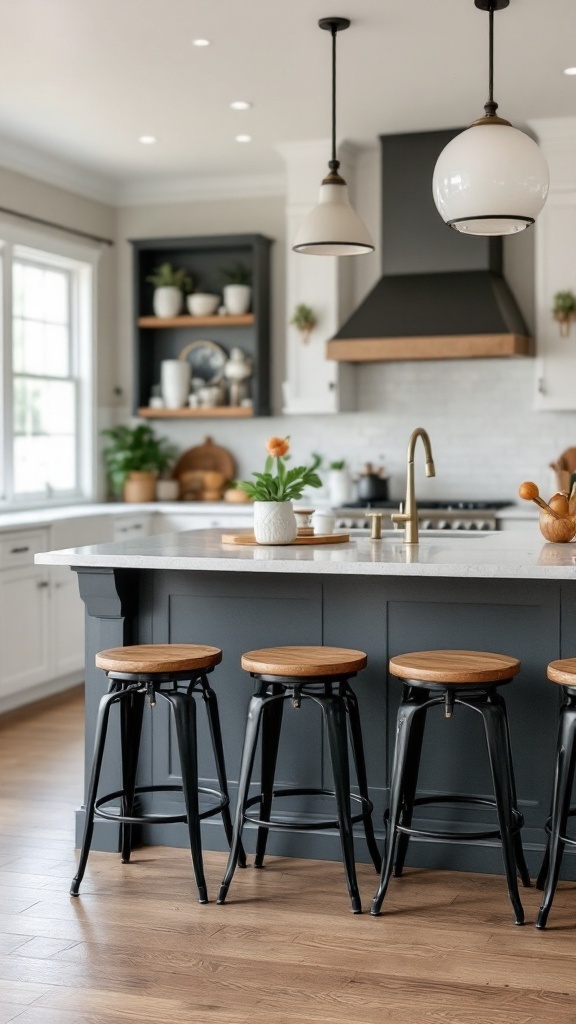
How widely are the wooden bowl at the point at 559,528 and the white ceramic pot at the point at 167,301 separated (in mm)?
4098

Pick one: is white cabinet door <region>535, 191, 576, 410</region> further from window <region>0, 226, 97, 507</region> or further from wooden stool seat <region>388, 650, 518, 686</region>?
wooden stool seat <region>388, 650, 518, 686</region>

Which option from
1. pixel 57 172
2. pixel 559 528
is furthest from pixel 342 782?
pixel 57 172

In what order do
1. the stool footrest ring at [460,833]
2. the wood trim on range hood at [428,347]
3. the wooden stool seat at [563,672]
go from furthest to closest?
the wood trim on range hood at [428,347]
the stool footrest ring at [460,833]
the wooden stool seat at [563,672]

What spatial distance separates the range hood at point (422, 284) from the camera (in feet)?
21.2

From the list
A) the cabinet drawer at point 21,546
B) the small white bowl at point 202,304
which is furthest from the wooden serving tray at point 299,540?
the small white bowl at point 202,304

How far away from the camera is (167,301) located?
756 centimetres

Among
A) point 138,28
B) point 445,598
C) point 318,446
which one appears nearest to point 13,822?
point 445,598

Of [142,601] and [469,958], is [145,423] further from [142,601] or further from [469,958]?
[469,958]

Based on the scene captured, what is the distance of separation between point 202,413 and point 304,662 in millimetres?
4290

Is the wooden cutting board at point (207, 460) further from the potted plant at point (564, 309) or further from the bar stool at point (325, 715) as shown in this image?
the bar stool at point (325, 715)

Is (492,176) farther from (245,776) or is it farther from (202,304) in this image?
(202,304)

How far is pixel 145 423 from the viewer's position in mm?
7945

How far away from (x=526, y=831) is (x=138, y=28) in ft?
11.3

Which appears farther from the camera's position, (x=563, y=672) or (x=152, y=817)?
(x=152, y=817)
